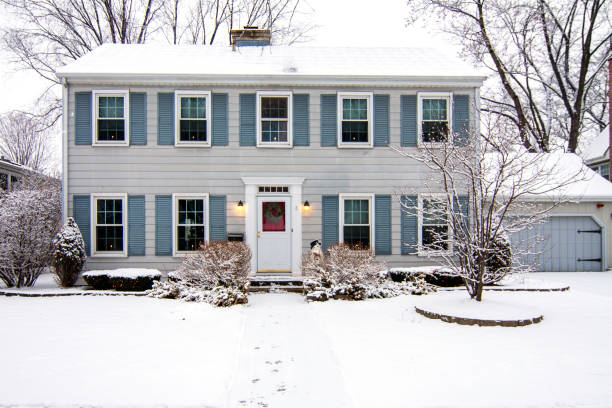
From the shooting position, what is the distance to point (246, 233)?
11.6m

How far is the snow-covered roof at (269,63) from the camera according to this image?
11.6 meters

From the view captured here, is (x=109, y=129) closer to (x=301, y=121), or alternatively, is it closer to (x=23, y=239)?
(x=23, y=239)

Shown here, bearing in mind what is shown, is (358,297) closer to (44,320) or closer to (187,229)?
(187,229)

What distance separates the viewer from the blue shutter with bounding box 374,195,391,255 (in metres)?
11.8

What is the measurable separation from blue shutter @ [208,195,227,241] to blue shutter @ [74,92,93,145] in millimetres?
3640

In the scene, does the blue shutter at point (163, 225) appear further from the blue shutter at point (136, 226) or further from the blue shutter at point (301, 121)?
the blue shutter at point (301, 121)

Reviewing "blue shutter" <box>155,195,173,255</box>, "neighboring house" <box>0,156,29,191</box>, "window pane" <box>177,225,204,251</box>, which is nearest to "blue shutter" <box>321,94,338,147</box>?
"window pane" <box>177,225,204,251</box>

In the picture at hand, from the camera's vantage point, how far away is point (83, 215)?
37.7ft

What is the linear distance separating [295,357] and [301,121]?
7.35m

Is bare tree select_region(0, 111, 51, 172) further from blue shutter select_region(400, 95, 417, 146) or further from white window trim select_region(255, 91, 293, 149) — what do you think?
blue shutter select_region(400, 95, 417, 146)

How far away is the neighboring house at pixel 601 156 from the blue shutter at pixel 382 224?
13691mm

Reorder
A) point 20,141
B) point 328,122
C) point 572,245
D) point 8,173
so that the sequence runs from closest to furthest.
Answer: point 328,122 → point 572,245 → point 8,173 → point 20,141

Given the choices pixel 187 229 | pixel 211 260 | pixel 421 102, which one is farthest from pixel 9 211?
pixel 421 102

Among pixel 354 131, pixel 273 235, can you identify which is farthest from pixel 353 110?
pixel 273 235
